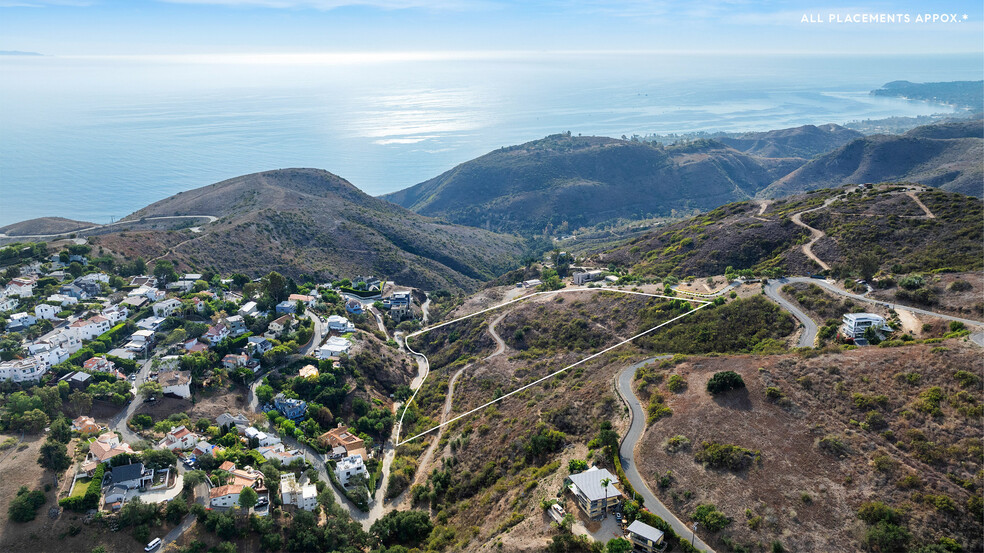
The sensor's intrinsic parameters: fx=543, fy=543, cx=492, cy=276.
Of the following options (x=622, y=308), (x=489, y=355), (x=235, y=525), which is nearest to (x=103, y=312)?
(x=235, y=525)

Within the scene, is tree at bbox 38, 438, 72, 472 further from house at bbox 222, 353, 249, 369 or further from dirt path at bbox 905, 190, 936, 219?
dirt path at bbox 905, 190, 936, 219

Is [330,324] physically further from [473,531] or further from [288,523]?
[473,531]

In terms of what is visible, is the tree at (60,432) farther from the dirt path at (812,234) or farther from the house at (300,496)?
the dirt path at (812,234)

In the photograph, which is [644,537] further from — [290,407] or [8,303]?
[8,303]

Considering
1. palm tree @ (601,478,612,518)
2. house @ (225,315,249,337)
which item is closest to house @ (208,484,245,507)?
palm tree @ (601,478,612,518)

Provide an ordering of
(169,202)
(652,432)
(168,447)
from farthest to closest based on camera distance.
A: (169,202) < (168,447) < (652,432)

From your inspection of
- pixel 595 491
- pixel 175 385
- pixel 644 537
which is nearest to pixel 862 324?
pixel 595 491
